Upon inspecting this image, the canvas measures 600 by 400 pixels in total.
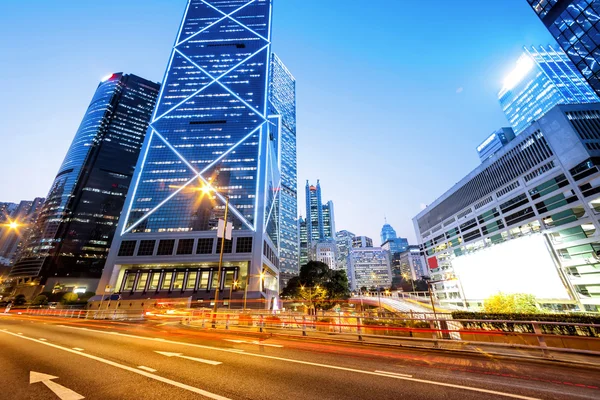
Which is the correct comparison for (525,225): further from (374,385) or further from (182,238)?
(182,238)

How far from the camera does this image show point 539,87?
113m

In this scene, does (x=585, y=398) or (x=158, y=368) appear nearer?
(x=585, y=398)

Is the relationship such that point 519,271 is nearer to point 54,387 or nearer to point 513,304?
point 513,304

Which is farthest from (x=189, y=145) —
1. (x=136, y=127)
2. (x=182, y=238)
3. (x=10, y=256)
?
(x=10, y=256)

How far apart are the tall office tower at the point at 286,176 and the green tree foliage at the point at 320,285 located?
8436 centimetres

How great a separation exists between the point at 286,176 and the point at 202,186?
133321 millimetres

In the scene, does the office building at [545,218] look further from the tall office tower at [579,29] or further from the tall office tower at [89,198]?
the tall office tower at [89,198]

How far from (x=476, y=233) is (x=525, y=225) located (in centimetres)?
1629

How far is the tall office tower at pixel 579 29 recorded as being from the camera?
35.6 meters

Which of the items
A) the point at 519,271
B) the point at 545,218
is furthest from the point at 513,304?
the point at 545,218

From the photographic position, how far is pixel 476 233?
225 feet

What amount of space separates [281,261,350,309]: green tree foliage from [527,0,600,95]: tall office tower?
61.1 metres

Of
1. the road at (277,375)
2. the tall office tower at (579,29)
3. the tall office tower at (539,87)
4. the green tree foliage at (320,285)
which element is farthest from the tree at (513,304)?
the tall office tower at (539,87)

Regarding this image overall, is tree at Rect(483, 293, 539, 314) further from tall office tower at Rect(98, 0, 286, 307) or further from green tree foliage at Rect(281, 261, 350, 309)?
tall office tower at Rect(98, 0, 286, 307)
